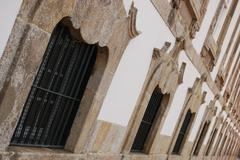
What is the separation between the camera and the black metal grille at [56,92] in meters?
5.08

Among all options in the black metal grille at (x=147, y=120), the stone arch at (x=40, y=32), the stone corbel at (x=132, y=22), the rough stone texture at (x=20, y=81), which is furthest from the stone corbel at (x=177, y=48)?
the rough stone texture at (x=20, y=81)

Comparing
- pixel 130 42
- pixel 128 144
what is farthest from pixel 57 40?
pixel 128 144

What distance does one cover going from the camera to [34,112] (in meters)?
5.19

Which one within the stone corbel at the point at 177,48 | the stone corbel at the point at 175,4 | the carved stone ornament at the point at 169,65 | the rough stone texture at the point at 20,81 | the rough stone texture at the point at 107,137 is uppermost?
the stone corbel at the point at 175,4

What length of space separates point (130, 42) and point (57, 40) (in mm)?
1653

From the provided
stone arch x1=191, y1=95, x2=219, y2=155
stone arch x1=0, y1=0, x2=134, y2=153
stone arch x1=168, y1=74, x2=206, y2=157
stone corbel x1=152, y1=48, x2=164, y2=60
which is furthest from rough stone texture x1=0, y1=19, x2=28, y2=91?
stone arch x1=191, y1=95, x2=219, y2=155

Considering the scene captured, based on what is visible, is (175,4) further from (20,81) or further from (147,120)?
(20,81)

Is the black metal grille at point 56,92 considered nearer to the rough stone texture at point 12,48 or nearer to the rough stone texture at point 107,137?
the rough stone texture at point 107,137

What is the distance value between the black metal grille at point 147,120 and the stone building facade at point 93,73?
27mm

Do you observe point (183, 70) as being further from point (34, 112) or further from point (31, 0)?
point (31, 0)

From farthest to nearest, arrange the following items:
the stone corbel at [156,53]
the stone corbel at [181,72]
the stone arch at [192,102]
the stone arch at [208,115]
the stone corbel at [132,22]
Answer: the stone arch at [208,115]
the stone arch at [192,102]
the stone corbel at [181,72]
the stone corbel at [156,53]
the stone corbel at [132,22]

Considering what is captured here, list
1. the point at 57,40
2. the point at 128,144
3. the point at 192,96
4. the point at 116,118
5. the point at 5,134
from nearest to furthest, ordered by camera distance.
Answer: the point at 5,134, the point at 57,40, the point at 116,118, the point at 128,144, the point at 192,96

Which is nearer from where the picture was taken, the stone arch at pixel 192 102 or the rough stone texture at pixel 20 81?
the rough stone texture at pixel 20 81

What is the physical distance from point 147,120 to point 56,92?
15.2 feet
